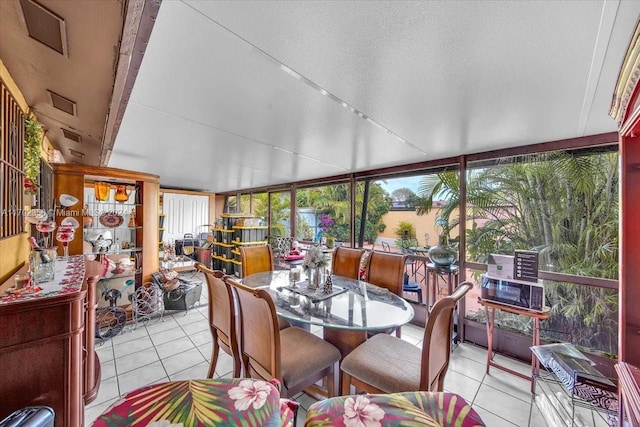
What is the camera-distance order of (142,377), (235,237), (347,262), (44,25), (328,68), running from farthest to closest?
1. (235,237)
2. (347,262)
3. (142,377)
4. (328,68)
5. (44,25)

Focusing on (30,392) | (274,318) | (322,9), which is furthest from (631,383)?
(30,392)

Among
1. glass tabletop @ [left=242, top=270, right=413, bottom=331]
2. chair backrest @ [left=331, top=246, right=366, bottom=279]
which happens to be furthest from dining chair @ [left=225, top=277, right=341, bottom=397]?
chair backrest @ [left=331, top=246, right=366, bottom=279]

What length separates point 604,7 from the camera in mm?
836

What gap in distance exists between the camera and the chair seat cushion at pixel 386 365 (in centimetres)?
143

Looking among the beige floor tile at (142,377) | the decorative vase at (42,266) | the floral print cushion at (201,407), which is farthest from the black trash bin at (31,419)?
the beige floor tile at (142,377)

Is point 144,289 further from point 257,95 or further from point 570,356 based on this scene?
point 570,356

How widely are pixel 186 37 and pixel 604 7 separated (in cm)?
155

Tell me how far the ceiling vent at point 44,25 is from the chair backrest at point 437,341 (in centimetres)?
210

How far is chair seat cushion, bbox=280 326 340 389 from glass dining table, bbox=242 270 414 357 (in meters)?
0.14

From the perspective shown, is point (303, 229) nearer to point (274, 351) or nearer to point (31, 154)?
point (274, 351)

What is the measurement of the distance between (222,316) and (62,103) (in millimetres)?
1904

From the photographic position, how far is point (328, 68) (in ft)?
3.95

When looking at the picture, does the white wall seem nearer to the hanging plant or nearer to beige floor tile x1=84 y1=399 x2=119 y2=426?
the hanging plant

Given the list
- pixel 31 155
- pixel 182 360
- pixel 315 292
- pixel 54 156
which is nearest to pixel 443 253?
pixel 315 292
